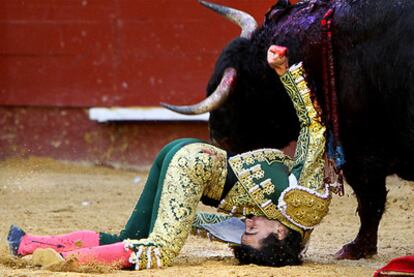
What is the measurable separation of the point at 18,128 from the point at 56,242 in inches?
134

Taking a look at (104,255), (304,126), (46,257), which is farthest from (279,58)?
(46,257)

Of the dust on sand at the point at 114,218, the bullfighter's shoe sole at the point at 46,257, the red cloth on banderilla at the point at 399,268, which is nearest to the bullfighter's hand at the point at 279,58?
the dust on sand at the point at 114,218

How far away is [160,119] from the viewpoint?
7.06 m

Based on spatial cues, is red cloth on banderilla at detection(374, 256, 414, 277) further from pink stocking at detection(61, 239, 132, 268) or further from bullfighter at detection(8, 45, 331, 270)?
pink stocking at detection(61, 239, 132, 268)

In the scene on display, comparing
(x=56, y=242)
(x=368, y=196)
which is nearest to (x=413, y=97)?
(x=368, y=196)

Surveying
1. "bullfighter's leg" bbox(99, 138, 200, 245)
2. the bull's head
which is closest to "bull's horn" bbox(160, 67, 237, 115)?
the bull's head

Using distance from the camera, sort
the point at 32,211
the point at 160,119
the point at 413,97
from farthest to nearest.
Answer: the point at 160,119 → the point at 32,211 → the point at 413,97

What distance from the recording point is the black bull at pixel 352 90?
13.1 feet

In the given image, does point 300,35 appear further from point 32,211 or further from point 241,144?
point 32,211

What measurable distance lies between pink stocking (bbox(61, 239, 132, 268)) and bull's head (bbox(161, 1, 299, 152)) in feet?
2.83

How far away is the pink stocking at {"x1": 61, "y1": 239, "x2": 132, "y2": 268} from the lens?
12.0 feet

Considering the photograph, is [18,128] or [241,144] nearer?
[241,144]

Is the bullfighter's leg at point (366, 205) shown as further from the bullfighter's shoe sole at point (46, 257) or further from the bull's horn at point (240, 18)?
the bullfighter's shoe sole at point (46, 257)

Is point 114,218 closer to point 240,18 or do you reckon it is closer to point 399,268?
point 240,18
